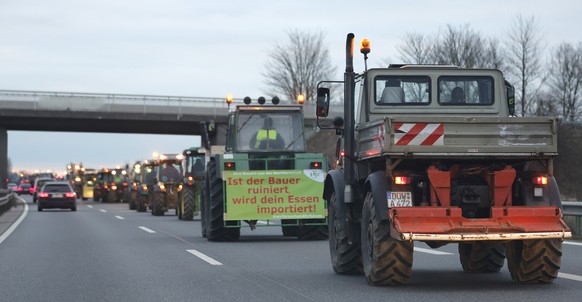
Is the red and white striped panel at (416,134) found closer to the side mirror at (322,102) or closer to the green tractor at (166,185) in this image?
the side mirror at (322,102)

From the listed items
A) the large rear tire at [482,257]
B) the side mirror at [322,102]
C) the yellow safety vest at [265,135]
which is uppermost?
the side mirror at [322,102]

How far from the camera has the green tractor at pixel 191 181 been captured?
112 ft

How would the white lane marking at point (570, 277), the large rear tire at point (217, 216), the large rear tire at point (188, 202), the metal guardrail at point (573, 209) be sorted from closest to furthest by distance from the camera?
the white lane marking at point (570, 277) → the metal guardrail at point (573, 209) → the large rear tire at point (217, 216) → the large rear tire at point (188, 202)

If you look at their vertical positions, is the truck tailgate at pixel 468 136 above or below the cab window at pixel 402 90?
below

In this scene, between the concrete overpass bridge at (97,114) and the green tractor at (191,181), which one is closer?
the green tractor at (191,181)

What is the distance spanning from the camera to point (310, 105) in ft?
239

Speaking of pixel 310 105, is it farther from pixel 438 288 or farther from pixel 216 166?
pixel 438 288

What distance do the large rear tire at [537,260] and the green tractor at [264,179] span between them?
382 inches

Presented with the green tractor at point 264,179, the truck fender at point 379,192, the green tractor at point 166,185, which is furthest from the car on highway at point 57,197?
the truck fender at point 379,192

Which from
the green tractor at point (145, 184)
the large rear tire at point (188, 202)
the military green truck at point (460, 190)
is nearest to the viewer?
the military green truck at point (460, 190)

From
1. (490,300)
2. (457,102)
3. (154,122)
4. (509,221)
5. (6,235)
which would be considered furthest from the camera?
(154,122)

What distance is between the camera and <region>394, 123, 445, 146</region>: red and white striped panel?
36.7ft

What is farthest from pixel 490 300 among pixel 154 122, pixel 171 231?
pixel 154 122

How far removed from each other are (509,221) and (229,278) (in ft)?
12.6
